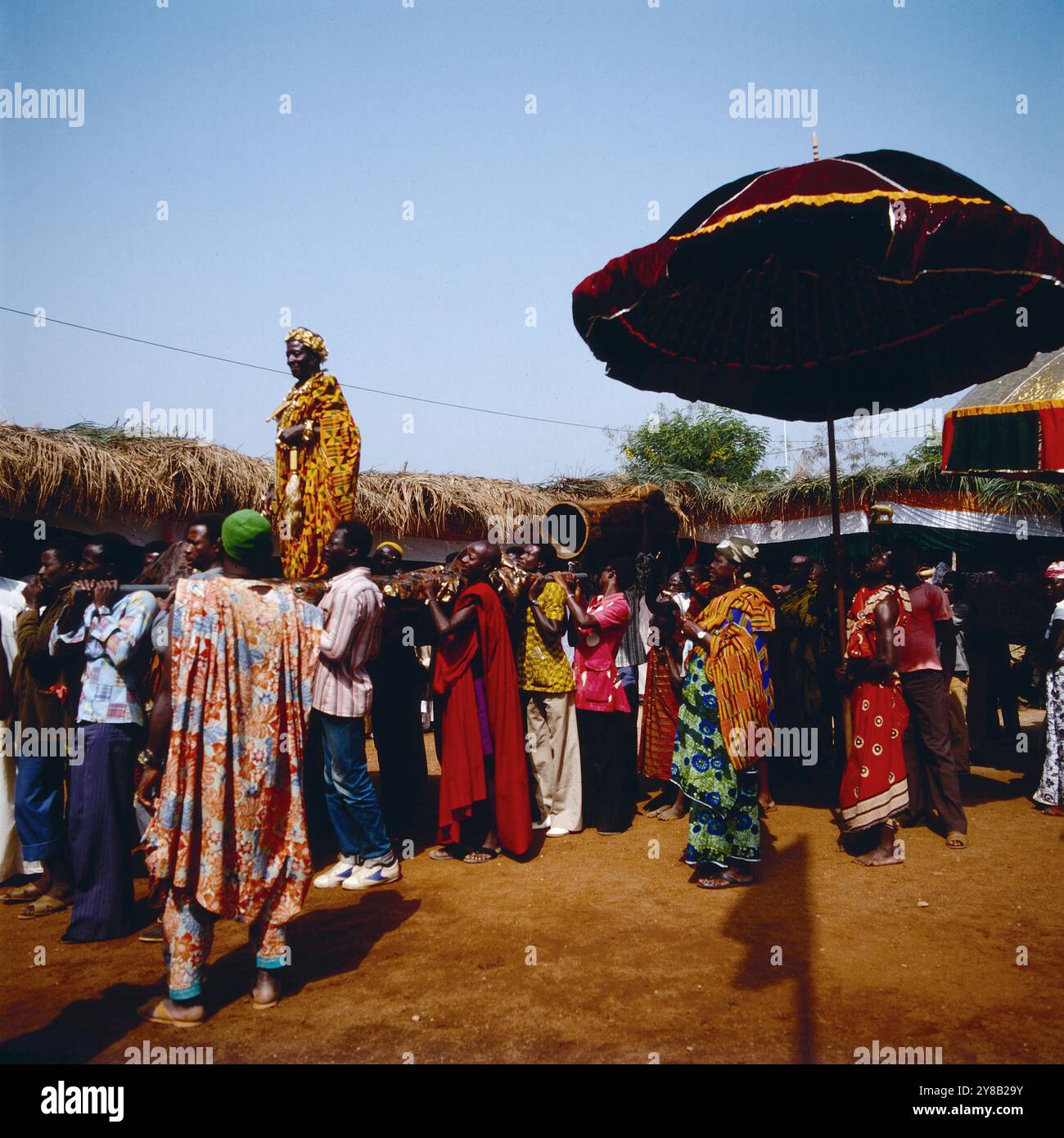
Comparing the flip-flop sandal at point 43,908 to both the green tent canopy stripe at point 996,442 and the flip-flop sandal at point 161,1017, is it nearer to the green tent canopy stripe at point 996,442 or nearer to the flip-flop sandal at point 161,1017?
the flip-flop sandal at point 161,1017

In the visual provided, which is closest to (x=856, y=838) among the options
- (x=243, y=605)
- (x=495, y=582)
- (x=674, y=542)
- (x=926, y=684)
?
(x=926, y=684)

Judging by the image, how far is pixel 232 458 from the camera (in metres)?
9.51

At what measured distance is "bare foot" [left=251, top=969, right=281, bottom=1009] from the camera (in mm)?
3523

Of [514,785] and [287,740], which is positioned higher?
[287,740]

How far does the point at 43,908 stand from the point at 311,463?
2.94m

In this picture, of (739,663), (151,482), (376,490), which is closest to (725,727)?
(739,663)

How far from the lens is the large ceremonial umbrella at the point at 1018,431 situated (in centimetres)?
729

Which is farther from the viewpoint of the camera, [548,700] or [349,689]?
[548,700]

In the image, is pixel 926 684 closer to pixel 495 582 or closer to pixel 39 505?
pixel 495 582

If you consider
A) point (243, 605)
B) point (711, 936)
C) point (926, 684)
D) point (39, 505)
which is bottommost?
point (711, 936)

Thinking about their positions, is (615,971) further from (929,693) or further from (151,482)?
(151,482)

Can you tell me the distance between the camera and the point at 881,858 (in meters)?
5.45

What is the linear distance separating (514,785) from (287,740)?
246cm
